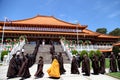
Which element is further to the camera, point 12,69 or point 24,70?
point 12,69

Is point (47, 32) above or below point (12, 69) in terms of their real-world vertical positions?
above

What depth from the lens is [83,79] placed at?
9516 millimetres

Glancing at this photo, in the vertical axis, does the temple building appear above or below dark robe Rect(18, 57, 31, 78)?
above

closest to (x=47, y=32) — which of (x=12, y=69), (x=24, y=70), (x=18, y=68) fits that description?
(x=18, y=68)

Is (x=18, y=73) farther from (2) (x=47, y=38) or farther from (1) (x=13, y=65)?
(2) (x=47, y=38)

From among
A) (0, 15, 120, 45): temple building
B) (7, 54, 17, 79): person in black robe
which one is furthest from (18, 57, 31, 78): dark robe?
(0, 15, 120, 45): temple building

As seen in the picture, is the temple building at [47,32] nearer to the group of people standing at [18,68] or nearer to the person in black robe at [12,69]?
the group of people standing at [18,68]

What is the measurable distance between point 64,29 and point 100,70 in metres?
27.5

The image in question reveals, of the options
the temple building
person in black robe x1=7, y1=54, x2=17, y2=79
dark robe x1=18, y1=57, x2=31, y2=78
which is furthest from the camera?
the temple building

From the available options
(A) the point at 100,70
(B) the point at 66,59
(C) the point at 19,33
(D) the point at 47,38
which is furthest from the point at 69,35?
(A) the point at 100,70

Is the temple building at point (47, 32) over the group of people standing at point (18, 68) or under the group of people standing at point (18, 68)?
over

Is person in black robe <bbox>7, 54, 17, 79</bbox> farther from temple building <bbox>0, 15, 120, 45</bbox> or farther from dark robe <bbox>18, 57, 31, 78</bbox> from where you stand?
temple building <bbox>0, 15, 120, 45</bbox>

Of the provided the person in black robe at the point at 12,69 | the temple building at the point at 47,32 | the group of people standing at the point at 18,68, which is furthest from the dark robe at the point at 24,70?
the temple building at the point at 47,32

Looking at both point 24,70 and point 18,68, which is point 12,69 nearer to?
point 18,68
